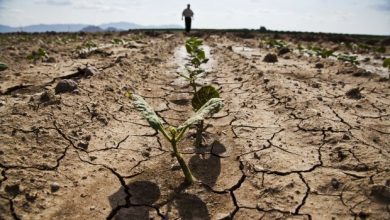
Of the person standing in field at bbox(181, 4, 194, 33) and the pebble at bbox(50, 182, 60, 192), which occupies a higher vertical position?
the person standing in field at bbox(181, 4, 194, 33)

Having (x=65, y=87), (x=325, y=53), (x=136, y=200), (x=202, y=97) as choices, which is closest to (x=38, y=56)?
(x=65, y=87)

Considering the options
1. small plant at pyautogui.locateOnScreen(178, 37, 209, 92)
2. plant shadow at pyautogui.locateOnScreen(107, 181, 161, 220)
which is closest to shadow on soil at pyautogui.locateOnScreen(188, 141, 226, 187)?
plant shadow at pyautogui.locateOnScreen(107, 181, 161, 220)

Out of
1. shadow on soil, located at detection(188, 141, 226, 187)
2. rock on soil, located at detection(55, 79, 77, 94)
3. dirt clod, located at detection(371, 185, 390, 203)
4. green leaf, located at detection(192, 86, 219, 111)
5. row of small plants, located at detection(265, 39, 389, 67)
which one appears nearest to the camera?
dirt clod, located at detection(371, 185, 390, 203)

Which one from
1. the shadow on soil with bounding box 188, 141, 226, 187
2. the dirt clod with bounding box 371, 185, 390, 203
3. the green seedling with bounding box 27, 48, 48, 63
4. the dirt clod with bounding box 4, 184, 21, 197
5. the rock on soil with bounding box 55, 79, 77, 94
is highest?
the green seedling with bounding box 27, 48, 48, 63

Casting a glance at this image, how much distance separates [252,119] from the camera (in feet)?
12.8

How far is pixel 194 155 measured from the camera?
311cm

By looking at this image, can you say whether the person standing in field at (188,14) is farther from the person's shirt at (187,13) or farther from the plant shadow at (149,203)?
the plant shadow at (149,203)

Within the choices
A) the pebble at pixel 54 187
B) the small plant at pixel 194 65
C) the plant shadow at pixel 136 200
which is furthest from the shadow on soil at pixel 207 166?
the small plant at pixel 194 65

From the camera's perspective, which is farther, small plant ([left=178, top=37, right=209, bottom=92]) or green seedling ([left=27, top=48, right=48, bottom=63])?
green seedling ([left=27, top=48, right=48, bottom=63])

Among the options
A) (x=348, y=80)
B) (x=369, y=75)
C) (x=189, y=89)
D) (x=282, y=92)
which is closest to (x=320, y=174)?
(x=282, y=92)

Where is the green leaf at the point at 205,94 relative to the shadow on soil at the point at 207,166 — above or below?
above

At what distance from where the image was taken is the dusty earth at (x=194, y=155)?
2.32m

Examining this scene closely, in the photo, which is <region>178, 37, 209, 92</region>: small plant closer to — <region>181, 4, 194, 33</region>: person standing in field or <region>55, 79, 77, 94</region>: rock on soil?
<region>55, 79, 77, 94</region>: rock on soil

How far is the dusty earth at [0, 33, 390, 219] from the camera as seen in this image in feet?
7.62
